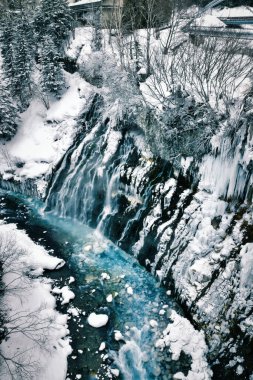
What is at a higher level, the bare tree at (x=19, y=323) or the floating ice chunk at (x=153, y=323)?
the bare tree at (x=19, y=323)

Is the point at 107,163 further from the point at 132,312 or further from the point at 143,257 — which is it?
the point at 132,312

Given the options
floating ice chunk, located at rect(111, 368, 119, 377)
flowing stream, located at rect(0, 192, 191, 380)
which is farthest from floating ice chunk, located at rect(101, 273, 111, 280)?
floating ice chunk, located at rect(111, 368, 119, 377)

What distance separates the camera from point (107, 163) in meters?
19.2

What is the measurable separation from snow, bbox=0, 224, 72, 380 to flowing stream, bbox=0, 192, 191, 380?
514 mm

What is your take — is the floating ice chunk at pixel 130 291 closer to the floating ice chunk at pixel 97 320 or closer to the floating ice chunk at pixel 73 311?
the floating ice chunk at pixel 97 320

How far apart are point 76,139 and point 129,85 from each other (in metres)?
6.41

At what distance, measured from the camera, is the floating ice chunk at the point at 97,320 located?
12164 millimetres

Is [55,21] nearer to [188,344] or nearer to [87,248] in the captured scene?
[87,248]

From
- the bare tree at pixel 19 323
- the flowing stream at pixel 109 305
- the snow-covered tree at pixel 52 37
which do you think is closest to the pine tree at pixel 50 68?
the snow-covered tree at pixel 52 37

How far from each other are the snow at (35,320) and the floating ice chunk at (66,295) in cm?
49

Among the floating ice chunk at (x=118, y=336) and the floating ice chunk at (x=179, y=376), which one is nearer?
the floating ice chunk at (x=179, y=376)

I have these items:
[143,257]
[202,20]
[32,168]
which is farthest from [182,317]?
[202,20]

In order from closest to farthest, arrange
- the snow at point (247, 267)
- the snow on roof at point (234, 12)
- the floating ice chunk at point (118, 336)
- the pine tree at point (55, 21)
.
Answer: the snow at point (247, 267), the floating ice chunk at point (118, 336), the snow on roof at point (234, 12), the pine tree at point (55, 21)

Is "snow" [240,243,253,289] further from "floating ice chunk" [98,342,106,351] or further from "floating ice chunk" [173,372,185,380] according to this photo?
"floating ice chunk" [98,342,106,351]
